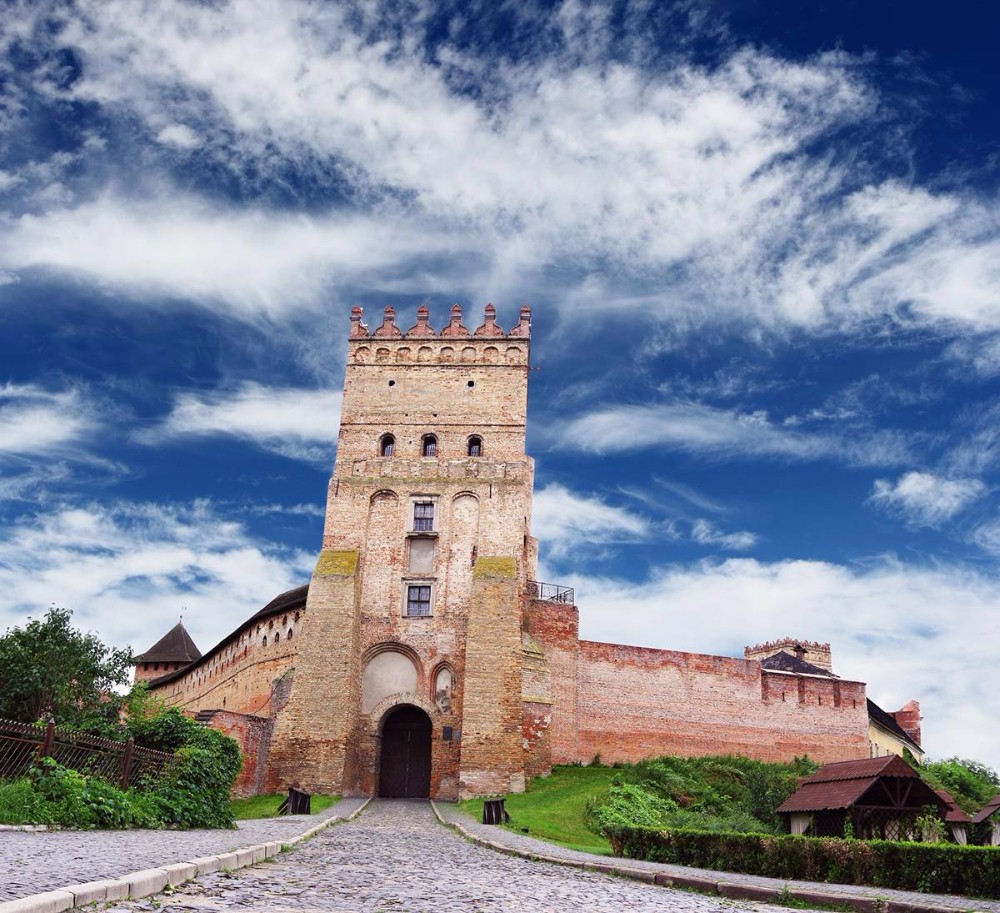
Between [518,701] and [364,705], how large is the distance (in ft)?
17.2

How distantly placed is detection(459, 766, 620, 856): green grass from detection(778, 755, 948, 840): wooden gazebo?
581 centimetres

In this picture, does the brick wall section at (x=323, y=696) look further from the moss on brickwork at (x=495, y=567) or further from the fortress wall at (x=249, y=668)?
the moss on brickwork at (x=495, y=567)

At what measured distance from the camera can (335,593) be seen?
1237 inches

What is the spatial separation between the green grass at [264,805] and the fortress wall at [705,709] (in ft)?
32.8

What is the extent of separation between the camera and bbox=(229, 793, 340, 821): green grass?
2312 cm

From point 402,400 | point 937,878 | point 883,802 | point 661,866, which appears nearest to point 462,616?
point 402,400

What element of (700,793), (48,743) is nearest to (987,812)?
(700,793)

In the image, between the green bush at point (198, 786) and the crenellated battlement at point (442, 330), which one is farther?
the crenellated battlement at point (442, 330)

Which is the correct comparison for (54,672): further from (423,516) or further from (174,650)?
(174,650)

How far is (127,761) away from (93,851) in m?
6.69

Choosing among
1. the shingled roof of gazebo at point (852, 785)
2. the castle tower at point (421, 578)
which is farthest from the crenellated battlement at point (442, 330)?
the shingled roof of gazebo at point (852, 785)

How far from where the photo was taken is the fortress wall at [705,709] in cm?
3431

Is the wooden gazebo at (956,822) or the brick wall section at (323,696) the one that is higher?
the brick wall section at (323,696)

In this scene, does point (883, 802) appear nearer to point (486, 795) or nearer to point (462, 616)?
point (486, 795)
